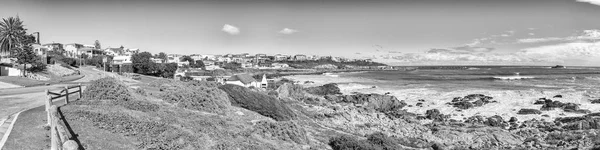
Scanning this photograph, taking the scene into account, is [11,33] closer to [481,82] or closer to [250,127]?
[250,127]

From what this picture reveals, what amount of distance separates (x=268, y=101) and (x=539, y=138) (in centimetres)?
1877

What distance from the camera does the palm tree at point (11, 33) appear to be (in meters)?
48.2

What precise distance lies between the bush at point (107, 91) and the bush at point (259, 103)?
8511 mm

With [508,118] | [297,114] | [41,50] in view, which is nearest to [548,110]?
[508,118]

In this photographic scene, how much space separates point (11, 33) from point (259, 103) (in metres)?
45.3

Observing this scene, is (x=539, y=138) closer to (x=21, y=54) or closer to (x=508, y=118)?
(x=508, y=118)

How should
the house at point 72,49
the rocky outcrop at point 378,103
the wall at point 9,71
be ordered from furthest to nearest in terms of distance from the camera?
the house at point 72,49 < the wall at point 9,71 < the rocky outcrop at point 378,103

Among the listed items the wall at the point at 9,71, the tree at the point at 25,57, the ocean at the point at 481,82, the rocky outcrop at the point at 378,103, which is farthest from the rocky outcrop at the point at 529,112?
the tree at the point at 25,57

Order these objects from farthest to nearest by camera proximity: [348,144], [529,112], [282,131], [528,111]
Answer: [528,111] < [529,112] < [282,131] < [348,144]

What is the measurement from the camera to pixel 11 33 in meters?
48.9

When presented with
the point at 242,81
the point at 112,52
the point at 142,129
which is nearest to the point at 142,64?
the point at 242,81

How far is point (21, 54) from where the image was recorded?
43250mm

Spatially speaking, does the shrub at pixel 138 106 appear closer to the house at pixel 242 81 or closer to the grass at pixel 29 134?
the grass at pixel 29 134

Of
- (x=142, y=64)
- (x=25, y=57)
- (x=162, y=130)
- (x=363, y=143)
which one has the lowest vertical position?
(x=363, y=143)
